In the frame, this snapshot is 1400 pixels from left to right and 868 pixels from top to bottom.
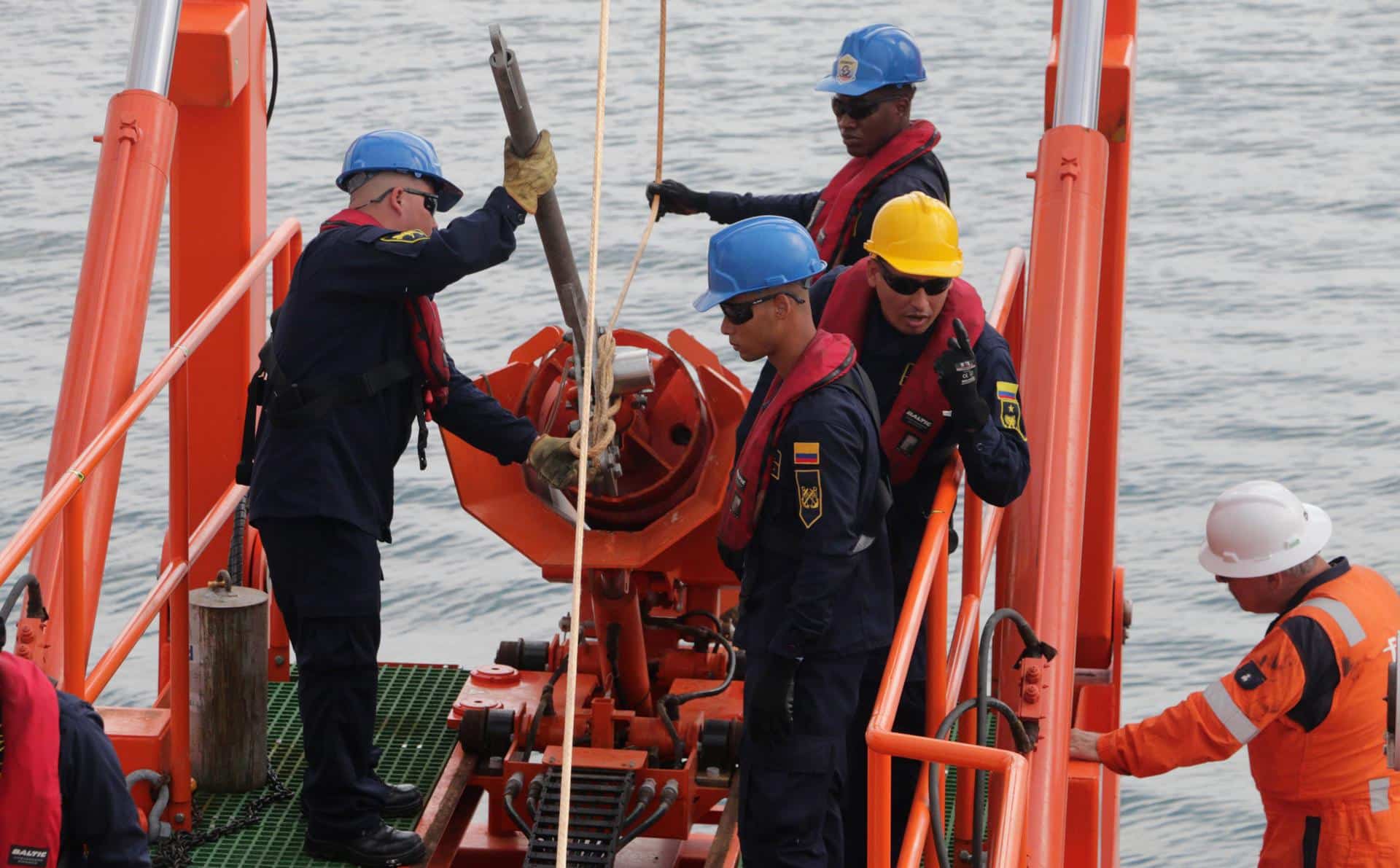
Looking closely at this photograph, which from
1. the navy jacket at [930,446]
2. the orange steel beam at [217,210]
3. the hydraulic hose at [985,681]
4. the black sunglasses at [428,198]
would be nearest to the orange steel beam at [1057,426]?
the hydraulic hose at [985,681]

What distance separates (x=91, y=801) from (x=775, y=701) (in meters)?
1.45

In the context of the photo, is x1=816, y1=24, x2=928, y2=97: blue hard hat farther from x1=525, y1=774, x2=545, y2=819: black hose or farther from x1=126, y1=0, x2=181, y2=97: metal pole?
x1=525, y1=774, x2=545, y2=819: black hose

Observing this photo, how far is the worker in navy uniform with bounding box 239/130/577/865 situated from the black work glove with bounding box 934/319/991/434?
1.09m

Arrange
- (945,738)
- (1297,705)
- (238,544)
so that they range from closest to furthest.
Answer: (945,738)
(1297,705)
(238,544)

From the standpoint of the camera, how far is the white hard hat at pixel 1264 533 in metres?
4.97

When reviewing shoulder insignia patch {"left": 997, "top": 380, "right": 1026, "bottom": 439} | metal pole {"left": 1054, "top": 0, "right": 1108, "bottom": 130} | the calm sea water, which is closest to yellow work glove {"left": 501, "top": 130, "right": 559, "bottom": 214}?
shoulder insignia patch {"left": 997, "top": 380, "right": 1026, "bottom": 439}

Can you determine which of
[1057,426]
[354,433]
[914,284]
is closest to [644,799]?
[354,433]

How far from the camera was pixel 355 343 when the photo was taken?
5.12 meters

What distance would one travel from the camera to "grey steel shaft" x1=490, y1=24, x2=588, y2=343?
4312 millimetres

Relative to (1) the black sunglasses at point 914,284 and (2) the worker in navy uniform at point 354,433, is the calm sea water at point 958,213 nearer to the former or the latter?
(2) the worker in navy uniform at point 354,433

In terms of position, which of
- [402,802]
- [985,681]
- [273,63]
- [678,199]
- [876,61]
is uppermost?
[273,63]

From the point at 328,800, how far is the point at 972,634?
1.76 metres

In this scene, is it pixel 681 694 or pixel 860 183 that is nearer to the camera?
pixel 860 183

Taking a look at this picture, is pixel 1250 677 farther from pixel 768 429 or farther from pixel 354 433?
pixel 354 433
